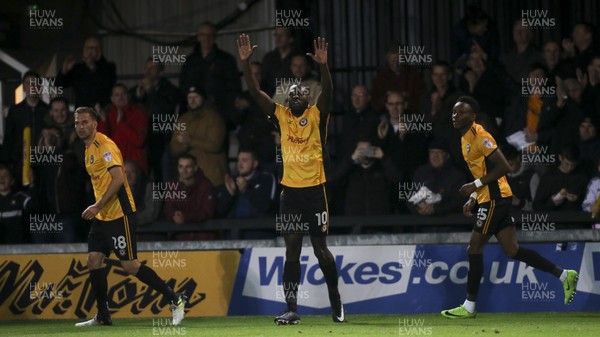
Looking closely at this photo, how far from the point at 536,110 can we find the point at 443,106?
1133 mm

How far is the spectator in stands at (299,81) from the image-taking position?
16359 mm

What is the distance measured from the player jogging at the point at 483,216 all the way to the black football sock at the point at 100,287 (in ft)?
11.7

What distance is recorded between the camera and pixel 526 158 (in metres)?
15.9

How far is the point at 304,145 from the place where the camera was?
1318cm

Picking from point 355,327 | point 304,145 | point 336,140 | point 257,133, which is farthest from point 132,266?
point 336,140

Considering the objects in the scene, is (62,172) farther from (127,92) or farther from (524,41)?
(524,41)

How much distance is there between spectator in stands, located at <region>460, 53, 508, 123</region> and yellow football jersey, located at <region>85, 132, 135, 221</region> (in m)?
4.81

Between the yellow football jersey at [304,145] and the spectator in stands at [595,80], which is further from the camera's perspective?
the spectator in stands at [595,80]

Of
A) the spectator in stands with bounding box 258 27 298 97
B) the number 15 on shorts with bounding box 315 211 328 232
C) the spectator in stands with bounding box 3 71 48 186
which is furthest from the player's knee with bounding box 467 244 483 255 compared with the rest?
the spectator in stands with bounding box 3 71 48 186

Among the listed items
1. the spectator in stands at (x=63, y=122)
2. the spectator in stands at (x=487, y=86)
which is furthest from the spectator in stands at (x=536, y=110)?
the spectator in stands at (x=63, y=122)

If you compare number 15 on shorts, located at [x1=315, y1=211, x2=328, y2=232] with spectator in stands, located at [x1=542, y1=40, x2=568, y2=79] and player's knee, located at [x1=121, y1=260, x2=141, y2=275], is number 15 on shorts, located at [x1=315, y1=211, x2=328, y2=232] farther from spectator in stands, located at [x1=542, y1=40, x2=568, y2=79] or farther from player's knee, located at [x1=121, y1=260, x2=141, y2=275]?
spectator in stands, located at [x1=542, y1=40, x2=568, y2=79]

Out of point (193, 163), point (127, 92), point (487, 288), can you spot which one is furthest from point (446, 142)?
point (127, 92)

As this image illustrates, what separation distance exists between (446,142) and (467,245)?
1536mm

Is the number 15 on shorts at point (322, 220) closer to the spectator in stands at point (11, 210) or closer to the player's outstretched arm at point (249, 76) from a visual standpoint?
the player's outstretched arm at point (249, 76)
